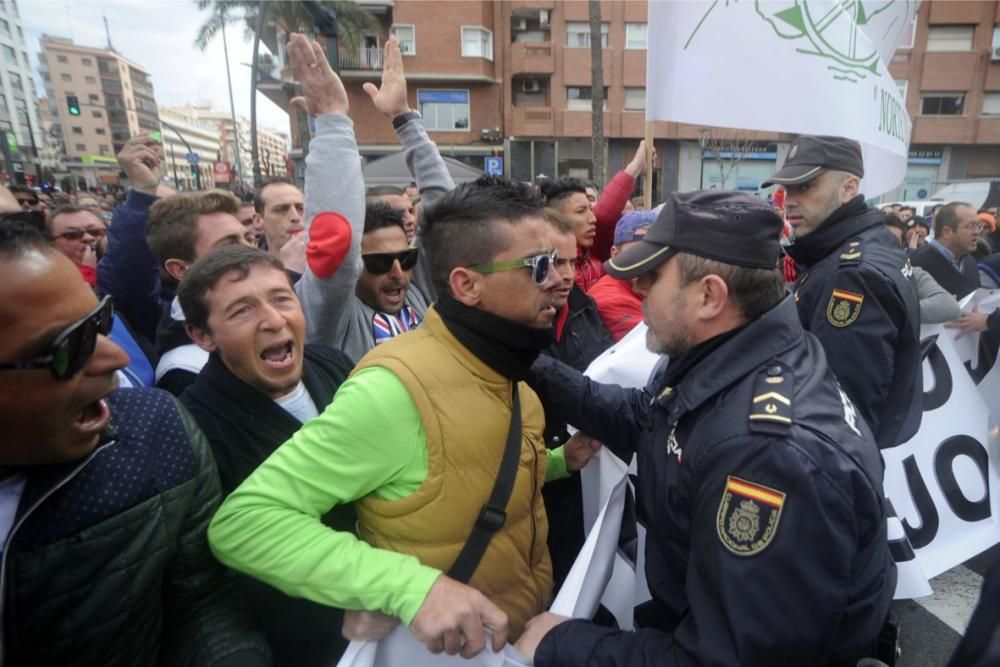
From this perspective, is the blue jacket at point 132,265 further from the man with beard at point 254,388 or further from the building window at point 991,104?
the building window at point 991,104

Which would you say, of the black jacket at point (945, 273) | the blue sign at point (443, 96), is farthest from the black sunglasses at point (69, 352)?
the blue sign at point (443, 96)

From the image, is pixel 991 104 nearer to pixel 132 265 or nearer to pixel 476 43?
pixel 476 43

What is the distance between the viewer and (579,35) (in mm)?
29297

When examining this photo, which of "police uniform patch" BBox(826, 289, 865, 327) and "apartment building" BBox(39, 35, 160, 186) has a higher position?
"apartment building" BBox(39, 35, 160, 186)

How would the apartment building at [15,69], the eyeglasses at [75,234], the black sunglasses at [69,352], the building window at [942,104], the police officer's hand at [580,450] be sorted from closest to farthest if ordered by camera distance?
the black sunglasses at [69,352]
the police officer's hand at [580,450]
the eyeglasses at [75,234]
the building window at [942,104]
the apartment building at [15,69]

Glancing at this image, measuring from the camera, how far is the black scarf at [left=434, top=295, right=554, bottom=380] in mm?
1589

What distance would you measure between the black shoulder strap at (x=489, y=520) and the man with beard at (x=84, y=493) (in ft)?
1.81

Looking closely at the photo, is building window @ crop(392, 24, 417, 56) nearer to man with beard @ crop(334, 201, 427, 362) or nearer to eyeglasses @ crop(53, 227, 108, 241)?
eyeglasses @ crop(53, 227, 108, 241)

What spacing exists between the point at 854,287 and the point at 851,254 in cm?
22

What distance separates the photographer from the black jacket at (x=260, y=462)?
169cm

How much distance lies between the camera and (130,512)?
126 cm

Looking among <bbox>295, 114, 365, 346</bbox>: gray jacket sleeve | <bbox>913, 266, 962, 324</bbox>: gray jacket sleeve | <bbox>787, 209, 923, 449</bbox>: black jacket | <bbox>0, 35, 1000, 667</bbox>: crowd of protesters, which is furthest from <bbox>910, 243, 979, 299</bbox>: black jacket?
<bbox>295, 114, 365, 346</bbox>: gray jacket sleeve

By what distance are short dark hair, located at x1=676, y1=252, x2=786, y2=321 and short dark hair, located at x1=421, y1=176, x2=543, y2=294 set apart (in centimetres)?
48

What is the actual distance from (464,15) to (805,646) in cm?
3270
